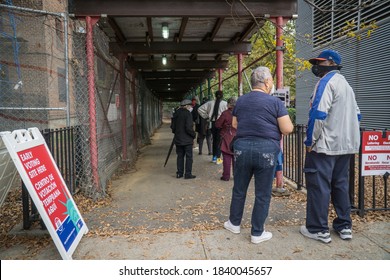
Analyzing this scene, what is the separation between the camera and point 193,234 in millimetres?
4160

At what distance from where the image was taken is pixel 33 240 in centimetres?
407

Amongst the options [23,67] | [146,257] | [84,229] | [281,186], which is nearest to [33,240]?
[84,229]

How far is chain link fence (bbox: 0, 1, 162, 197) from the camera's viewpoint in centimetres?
564

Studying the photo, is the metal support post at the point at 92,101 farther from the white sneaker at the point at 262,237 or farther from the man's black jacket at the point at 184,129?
the white sneaker at the point at 262,237

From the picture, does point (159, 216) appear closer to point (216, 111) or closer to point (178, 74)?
point (216, 111)

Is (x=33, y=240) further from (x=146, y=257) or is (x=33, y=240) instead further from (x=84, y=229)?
(x=146, y=257)

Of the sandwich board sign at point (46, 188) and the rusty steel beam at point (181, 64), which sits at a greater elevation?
the rusty steel beam at point (181, 64)

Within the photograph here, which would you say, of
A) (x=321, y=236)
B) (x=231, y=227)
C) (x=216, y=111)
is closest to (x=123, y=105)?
(x=216, y=111)

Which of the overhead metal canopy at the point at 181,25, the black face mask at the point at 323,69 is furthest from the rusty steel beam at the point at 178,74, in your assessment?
the black face mask at the point at 323,69

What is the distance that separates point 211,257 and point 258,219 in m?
0.68

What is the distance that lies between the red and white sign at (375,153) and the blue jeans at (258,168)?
1525 millimetres

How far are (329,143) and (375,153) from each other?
4.09 ft

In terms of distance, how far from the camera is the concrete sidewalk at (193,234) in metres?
3.62

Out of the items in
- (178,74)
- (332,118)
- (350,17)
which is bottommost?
(332,118)
